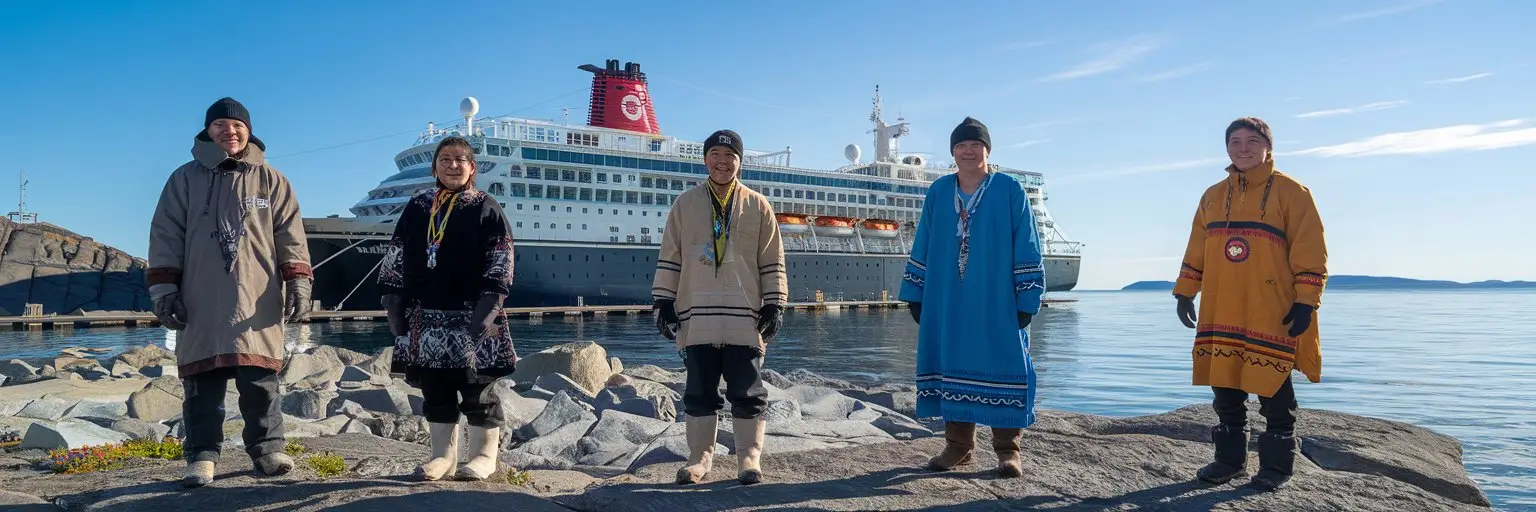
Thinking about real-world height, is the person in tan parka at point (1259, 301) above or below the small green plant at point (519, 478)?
above

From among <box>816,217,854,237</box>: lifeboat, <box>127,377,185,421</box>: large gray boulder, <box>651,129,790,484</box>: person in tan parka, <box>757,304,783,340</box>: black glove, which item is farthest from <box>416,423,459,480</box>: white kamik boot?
<box>816,217,854,237</box>: lifeboat

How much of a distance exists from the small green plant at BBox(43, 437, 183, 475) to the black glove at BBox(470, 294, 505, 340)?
1.66 m

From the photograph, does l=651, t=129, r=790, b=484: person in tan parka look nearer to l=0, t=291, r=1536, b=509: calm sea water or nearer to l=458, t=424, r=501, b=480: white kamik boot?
l=458, t=424, r=501, b=480: white kamik boot

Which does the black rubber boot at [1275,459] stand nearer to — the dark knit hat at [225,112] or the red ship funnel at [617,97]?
the dark knit hat at [225,112]

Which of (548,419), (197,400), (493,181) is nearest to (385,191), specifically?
(493,181)

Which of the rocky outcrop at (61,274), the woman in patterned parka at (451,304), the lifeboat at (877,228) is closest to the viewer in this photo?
the woman in patterned parka at (451,304)

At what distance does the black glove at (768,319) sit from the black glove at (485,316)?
974 millimetres

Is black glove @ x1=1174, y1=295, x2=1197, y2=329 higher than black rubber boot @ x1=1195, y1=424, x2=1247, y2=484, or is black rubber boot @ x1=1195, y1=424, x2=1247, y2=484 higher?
black glove @ x1=1174, y1=295, x2=1197, y2=329

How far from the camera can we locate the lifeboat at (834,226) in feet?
128

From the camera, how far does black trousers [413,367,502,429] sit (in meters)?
3.32

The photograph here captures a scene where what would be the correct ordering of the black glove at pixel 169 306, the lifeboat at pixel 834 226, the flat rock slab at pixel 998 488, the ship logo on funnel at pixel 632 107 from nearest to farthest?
1. the flat rock slab at pixel 998 488
2. the black glove at pixel 169 306
3. the ship logo on funnel at pixel 632 107
4. the lifeboat at pixel 834 226

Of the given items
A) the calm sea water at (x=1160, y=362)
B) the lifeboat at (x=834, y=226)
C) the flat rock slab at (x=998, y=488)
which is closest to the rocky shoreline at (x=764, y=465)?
the flat rock slab at (x=998, y=488)

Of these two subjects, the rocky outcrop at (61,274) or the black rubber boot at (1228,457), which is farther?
the rocky outcrop at (61,274)

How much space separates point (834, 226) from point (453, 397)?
1428 inches
